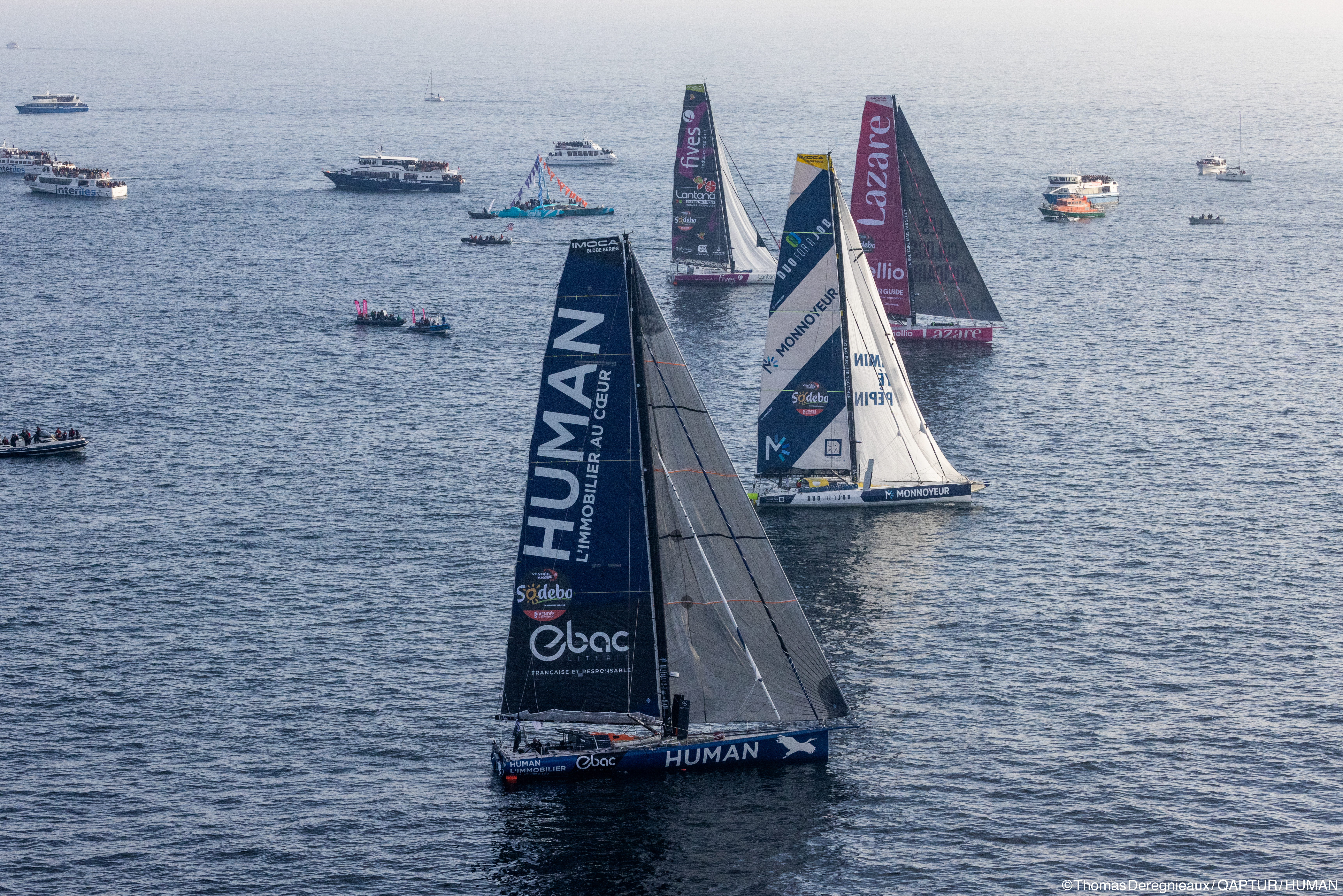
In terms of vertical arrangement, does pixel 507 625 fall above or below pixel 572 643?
below

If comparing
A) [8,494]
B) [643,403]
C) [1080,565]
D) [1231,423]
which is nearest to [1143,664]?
[1080,565]

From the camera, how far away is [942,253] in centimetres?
13375

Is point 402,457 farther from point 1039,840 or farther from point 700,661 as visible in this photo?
point 1039,840

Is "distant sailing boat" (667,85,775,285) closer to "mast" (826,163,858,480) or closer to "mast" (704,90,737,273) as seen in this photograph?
"mast" (704,90,737,273)

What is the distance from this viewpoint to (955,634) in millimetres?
78875

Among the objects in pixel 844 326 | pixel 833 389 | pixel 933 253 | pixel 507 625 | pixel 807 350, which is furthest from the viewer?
pixel 933 253

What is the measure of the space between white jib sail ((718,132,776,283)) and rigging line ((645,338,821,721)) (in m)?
105

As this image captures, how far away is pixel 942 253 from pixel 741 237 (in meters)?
37.8

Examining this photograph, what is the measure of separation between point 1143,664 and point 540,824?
32408 millimetres

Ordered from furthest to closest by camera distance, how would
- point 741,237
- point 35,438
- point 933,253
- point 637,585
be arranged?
point 741,237
point 933,253
point 35,438
point 637,585

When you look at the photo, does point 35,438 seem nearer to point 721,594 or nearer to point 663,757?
point 663,757

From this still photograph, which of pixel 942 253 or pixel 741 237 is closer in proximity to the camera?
pixel 942 253

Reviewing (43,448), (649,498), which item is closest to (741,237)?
(43,448)

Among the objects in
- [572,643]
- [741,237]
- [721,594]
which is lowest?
[572,643]
